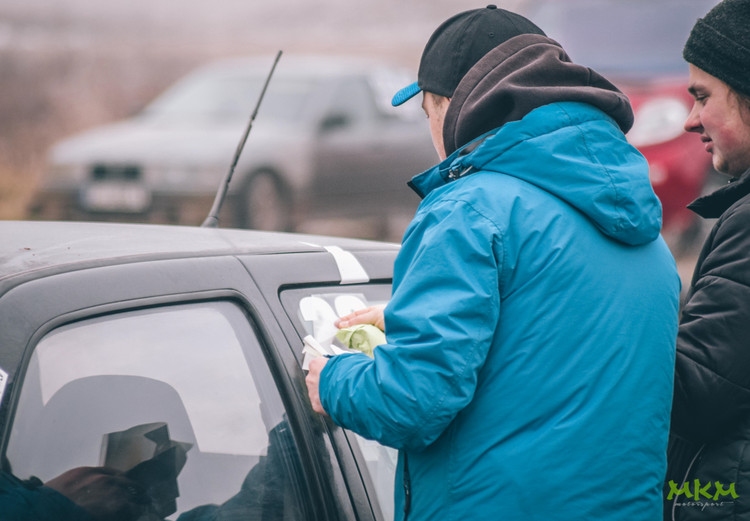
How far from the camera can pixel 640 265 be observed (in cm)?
168

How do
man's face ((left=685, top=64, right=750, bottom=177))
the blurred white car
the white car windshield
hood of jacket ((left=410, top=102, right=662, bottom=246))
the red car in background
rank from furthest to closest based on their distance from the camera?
the white car windshield, the blurred white car, the red car in background, man's face ((left=685, top=64, right=750, bottom=177)), hood of jacket ((left=410, top=102, right=662, bottom=246))

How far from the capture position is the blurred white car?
26.3 feet

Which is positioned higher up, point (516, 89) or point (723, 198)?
point (516, 89)

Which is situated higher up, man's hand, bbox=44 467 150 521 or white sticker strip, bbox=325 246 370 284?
white sticker strip, bbox=325 246 370 284

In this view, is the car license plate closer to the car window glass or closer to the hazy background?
the hazy background

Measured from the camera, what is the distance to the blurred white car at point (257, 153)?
26.3 feet

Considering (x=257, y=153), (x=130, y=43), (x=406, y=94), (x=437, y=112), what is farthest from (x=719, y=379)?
(x=130, y=43)

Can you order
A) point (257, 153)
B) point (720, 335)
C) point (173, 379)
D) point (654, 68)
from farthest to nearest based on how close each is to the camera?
point (257, 153), point (654, 68), point (720, 335), point (173, 379)

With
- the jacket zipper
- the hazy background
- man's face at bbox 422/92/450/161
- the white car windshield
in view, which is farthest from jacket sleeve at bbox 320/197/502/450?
Result: the hazy background

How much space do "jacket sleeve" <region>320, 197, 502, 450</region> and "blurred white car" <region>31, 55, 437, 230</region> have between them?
6.09m

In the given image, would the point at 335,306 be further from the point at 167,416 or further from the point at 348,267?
the point at 167,416

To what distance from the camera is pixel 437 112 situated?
188cm

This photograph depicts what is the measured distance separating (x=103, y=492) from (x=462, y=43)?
107cm

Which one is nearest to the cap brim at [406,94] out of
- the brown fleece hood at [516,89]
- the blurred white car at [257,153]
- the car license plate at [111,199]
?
the brown fleece hood at [516,89]
